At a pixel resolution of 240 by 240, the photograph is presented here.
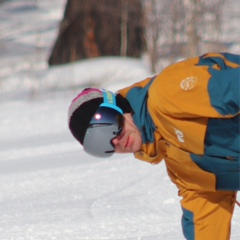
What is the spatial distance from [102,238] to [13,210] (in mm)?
704

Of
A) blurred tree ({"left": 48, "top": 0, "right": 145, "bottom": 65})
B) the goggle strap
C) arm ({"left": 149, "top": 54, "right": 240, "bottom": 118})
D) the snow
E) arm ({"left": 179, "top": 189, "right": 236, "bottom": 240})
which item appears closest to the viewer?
arm ({"left": 149, "top": 54, "right": 240, "bottom": 118})

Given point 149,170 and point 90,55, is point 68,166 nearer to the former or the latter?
point 149,170

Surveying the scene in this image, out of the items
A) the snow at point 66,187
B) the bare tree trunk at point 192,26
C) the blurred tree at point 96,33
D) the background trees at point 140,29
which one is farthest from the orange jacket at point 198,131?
the blurred tree at point 96,33

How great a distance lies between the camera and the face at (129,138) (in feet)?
10.2

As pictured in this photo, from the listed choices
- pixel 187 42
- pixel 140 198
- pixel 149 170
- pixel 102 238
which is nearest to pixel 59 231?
pixel 102 238

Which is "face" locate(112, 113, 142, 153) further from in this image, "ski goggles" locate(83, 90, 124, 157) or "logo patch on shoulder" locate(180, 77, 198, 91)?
"logo patch on shoulder" locate(180, 77, 198, 91)

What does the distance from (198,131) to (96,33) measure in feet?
24.3

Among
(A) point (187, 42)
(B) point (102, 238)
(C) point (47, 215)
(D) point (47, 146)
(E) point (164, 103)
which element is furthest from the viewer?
(A) point (187, 42)

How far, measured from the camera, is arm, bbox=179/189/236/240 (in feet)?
10.5

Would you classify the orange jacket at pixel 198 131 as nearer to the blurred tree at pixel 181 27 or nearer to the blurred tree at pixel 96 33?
the blurred tree at pixel 181 27

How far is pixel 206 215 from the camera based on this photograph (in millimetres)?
3203

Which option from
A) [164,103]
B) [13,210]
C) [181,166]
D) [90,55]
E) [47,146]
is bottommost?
[90,55]

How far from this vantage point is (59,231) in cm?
416

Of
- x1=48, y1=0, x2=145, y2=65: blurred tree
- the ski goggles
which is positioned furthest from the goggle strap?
x1=48, y1=0, x2=145, y2=65: blurred tree
